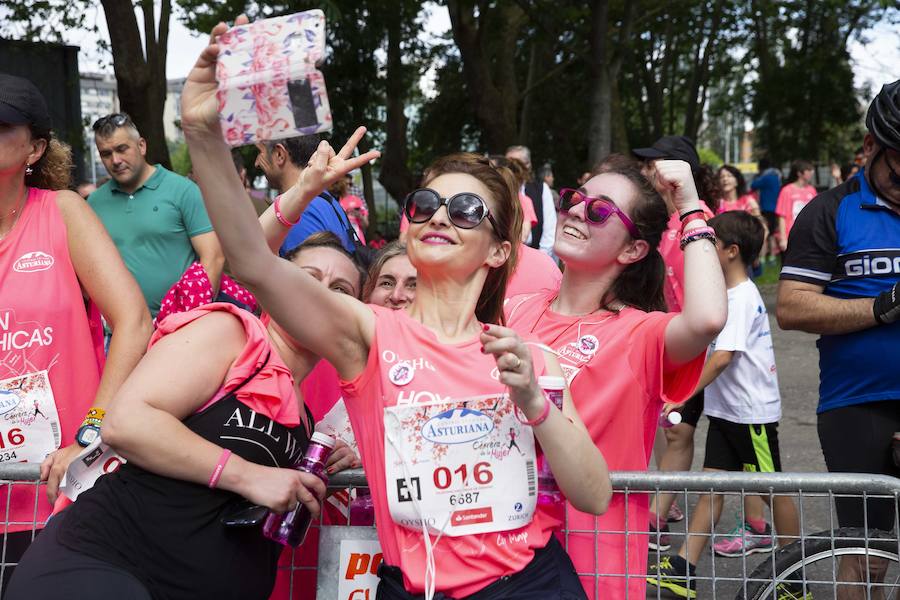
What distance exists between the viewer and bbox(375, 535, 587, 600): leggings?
7.80 feet

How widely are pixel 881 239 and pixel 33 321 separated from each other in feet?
9.27

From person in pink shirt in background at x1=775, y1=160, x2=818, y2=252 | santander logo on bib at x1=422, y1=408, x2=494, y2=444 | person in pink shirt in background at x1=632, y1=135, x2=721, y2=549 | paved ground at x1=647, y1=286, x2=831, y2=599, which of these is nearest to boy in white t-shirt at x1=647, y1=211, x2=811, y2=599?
person in pink shirt in background at x1=632, y1=135, x2=721, y2=549

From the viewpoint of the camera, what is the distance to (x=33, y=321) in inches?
121

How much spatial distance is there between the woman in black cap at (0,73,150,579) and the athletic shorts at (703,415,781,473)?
131 inches

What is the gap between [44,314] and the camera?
3076 mm

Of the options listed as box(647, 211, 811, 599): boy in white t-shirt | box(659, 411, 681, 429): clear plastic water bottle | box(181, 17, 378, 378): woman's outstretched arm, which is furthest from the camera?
box(647, 211, 811, 599): boy in white t-shirt

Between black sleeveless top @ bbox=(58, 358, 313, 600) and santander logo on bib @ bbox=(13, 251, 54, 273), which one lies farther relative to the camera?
santander logo on bib @ bbox=(13, 251, 54, 273)

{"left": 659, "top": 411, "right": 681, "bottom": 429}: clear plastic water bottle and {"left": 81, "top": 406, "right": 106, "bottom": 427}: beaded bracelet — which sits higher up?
{"left": 81, "top": 406, "right": 106, "bottom": 427}: beaded bracelet

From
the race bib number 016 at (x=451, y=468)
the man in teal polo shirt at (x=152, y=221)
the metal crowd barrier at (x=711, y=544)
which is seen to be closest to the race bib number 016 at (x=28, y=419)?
the metal crowd barrier at (x=711, y=544)

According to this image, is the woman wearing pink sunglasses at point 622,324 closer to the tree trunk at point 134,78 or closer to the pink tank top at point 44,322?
the pink tank top at point 44,322

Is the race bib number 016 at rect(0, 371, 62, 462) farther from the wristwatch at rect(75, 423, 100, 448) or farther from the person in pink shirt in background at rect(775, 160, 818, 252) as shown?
the person in pink shirt in background at rect(775, 160, 818, 252)

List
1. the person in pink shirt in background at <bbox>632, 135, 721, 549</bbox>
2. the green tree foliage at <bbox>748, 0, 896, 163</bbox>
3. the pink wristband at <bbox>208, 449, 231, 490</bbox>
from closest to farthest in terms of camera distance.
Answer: the pink wristband at <bbox>208, 449, 231, 490</bbox> → the person in pink shirt in background at <bbox>632, 135, 721, 549</bbox> → the green tree foliage at <bbox>748, 0, 896, 163</bbox>

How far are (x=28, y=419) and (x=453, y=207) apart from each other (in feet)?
4.91

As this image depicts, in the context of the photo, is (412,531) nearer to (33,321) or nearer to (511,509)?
(511,509)
